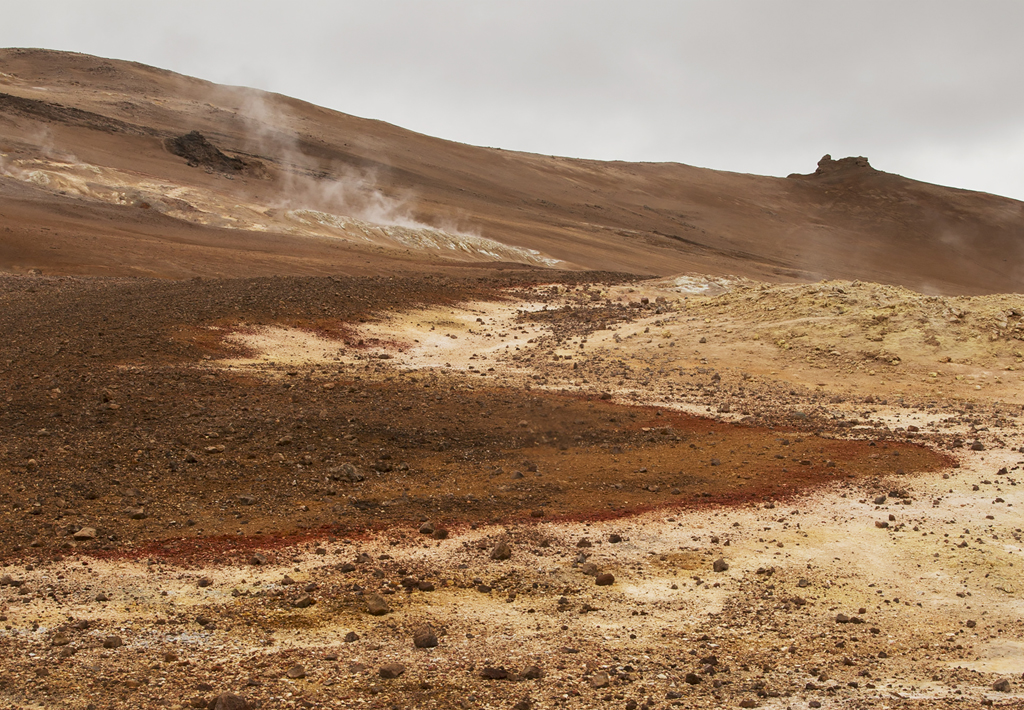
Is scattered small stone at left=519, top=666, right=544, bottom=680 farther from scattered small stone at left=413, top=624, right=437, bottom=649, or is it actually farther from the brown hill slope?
the brown hill slope

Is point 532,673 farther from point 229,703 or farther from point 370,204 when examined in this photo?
point 370,204

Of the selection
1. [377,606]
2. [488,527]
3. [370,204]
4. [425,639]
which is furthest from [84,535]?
[370,204]

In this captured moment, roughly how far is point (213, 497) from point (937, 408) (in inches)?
459

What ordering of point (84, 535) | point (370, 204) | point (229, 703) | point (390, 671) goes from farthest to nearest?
point (370, 204) < point (84, 535) < point (390, 671) < point (229, 703)

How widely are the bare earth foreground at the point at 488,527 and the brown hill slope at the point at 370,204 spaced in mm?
16077

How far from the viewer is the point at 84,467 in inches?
348

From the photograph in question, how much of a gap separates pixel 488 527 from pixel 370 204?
3979 cm

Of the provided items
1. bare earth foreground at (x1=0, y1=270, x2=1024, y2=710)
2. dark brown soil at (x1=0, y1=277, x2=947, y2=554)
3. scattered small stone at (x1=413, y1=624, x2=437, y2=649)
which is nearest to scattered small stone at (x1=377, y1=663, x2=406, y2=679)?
bare earth foreground at (x1=0, y1=270, x2=1024, y2=710)

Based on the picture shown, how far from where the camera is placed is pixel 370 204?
46250 mm

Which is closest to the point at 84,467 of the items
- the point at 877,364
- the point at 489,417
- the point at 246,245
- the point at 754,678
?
the point at 489,417

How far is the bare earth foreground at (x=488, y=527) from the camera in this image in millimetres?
5688

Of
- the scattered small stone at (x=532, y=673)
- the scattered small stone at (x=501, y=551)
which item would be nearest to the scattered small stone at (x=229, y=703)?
the scattered small stone at (x=532, y=673)

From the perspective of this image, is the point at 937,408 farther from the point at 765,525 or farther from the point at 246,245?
the point at 246,245

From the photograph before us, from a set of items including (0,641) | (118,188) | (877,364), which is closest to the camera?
(0,641)
